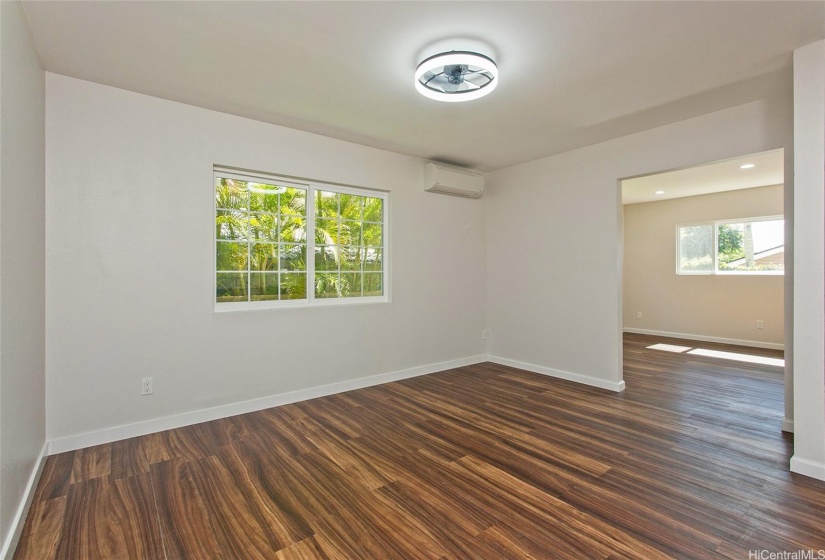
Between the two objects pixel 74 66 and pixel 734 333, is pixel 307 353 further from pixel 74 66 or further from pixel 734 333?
pixel 734 333

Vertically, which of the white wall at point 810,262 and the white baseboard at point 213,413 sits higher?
the white wall at point 810,262

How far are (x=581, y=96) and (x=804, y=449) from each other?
108 inches

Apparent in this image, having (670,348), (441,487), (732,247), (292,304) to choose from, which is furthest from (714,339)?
(292,304)

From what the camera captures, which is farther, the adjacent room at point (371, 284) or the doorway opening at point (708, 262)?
the doorway opening at point (708, 262)

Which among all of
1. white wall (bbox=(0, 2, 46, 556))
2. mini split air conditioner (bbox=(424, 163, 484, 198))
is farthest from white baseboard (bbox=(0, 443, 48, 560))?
mini split air conditioner (bbox=(424, 163, 484, 198))

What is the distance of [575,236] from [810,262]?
212 cm

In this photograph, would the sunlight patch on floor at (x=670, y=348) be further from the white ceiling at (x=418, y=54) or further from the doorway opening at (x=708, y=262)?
the white ceiling at (x=418, y=54)

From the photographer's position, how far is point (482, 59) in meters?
2.31

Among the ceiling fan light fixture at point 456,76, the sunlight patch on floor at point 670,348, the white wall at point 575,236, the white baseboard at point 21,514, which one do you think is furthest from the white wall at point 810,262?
the white baseboard at point 21,514

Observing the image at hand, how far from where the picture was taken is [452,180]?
4660 millimetres

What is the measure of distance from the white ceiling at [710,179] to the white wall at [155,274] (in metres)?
3.93

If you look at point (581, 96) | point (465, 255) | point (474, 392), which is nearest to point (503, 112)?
point (581, 96)

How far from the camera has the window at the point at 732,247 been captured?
6.17m

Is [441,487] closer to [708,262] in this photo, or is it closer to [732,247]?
[708,262]
